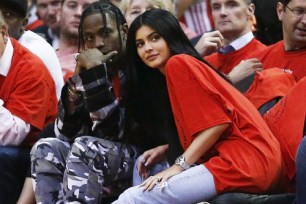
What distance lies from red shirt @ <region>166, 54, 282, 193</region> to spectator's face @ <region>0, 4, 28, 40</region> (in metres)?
2.01

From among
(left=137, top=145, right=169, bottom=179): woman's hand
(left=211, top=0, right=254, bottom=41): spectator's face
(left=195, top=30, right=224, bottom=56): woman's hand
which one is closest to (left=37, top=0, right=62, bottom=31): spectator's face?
(left=211, top=0, right=254, bottom=41): spectator's face

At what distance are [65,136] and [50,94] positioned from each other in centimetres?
60

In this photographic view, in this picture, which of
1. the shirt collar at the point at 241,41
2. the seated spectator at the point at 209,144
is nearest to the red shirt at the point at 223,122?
the seated spectator at the point at 209,144

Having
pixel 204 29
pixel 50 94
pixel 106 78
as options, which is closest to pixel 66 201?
pixel 106 78

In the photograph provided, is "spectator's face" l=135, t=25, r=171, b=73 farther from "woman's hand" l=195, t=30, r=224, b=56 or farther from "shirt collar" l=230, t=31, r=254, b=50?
"shirt collar" l=230, t=31, r=254, b=50

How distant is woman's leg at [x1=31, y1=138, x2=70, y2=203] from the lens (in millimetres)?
4977

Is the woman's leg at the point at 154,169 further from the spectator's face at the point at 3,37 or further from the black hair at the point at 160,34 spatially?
the spectator's face at the point at 3,37

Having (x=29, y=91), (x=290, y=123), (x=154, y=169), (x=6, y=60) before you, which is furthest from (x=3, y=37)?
(x=290, y=123)

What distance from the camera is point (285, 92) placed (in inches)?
189

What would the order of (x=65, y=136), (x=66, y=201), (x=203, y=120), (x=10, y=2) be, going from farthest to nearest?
1. (x=10, y=2)
2. (x=65, y=136)
3. (x=66, y=201)
4. (x=203, y=120)

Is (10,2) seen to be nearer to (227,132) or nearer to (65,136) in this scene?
(65,136)

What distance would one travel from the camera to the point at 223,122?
4.29m

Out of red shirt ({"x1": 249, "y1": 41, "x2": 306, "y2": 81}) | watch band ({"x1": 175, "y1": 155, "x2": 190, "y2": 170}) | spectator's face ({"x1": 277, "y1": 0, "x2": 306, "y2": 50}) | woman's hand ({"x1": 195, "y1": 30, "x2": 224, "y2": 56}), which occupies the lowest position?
watch band ({"x1": 175, "y1": 155, "x2": 190, "y2": 170})

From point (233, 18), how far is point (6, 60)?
1.40 metres
